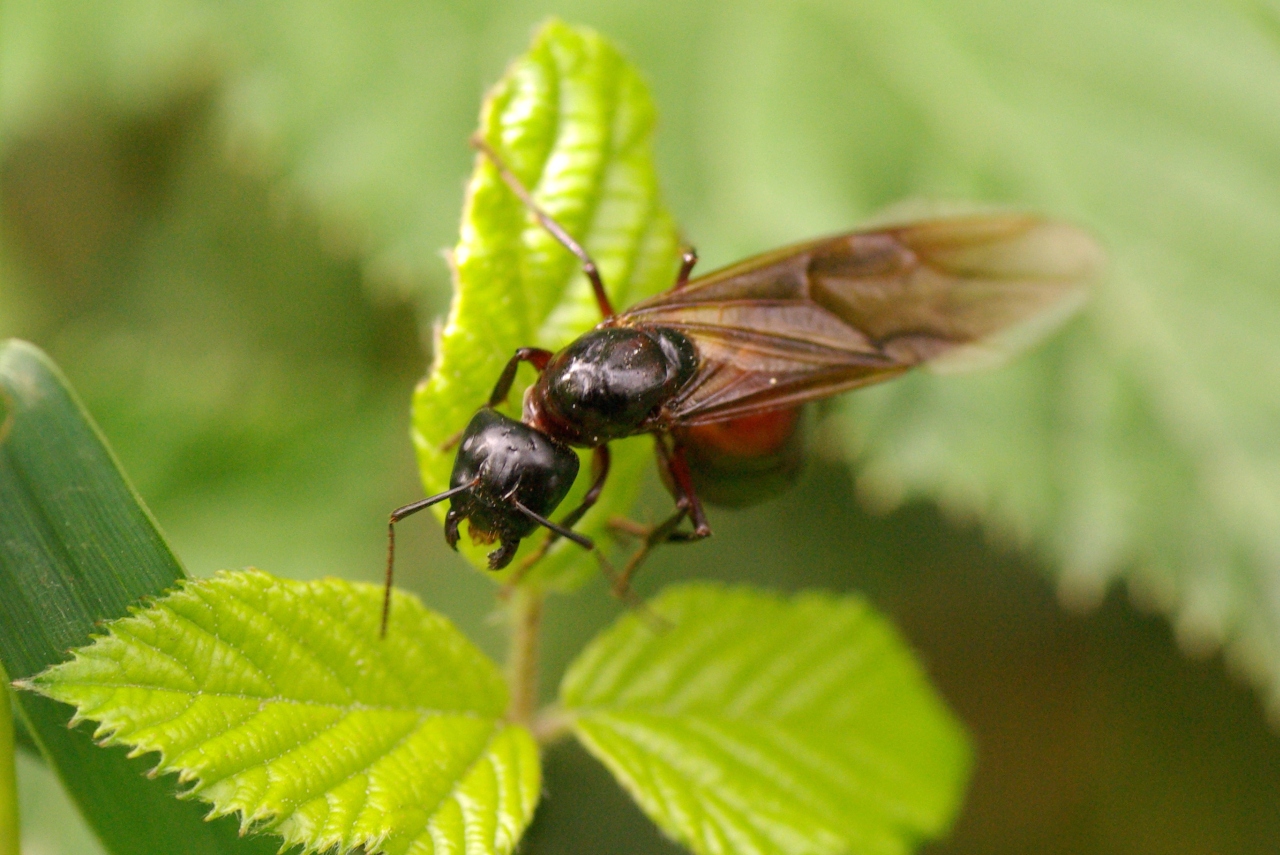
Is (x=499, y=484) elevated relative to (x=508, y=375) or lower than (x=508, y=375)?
lower

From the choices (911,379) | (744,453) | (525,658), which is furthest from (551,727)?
(911,379)

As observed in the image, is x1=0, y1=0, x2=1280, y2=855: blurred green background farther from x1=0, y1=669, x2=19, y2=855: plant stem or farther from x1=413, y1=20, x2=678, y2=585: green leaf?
x1=0, y1=669, x2=19, y2=855: plant stem

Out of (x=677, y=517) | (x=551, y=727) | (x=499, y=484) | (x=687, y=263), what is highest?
(x=687, y=263)

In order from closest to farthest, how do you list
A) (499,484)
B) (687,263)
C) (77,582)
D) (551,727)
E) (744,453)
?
(77,582), (499,484), (551,727), (744,453), (687,263)

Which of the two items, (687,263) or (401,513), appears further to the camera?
(687,263)

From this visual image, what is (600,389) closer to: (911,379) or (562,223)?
(562,223)

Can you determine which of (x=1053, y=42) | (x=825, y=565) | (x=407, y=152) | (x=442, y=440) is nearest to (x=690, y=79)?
(x=407, y=152)
